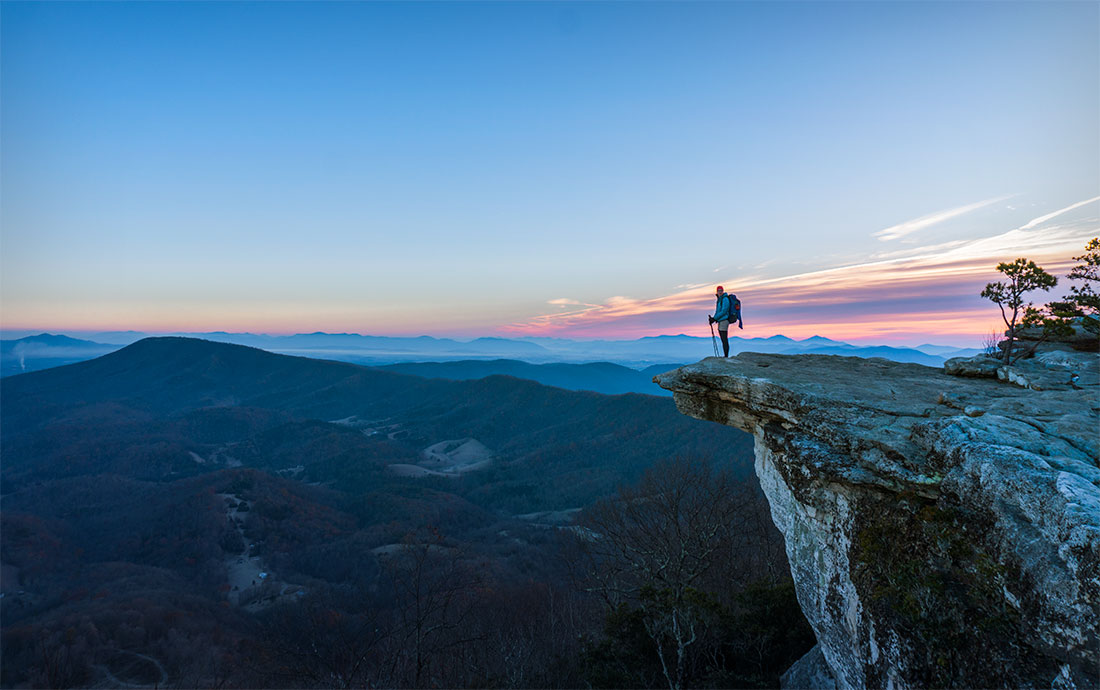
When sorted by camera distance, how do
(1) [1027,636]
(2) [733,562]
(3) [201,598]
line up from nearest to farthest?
1. (1) [1027,636]
2. (2) [733,562]
3. (3) [201,598]

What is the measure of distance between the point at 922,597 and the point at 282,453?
196m

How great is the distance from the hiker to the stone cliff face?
154 inches

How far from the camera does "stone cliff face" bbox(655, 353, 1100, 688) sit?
5613mm

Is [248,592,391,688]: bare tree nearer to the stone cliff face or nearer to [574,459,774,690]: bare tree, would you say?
[574,459,774,690]: bare tree

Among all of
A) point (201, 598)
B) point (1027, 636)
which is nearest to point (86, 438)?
point (201, 598)

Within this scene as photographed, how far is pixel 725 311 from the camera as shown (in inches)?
628

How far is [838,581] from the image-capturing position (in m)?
9.73

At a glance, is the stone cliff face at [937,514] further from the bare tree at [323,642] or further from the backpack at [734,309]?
the bare tree at [323,642]

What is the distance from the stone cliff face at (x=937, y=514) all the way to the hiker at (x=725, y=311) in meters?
3.92

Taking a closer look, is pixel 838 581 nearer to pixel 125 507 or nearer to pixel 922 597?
pixel 922 597

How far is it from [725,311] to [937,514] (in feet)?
31.7

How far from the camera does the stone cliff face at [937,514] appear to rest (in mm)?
5613

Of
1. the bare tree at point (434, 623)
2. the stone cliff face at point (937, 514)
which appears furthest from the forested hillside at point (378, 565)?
the stone cliff face at point (937, 514)

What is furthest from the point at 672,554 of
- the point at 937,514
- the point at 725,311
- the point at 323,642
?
the point at 323,642
